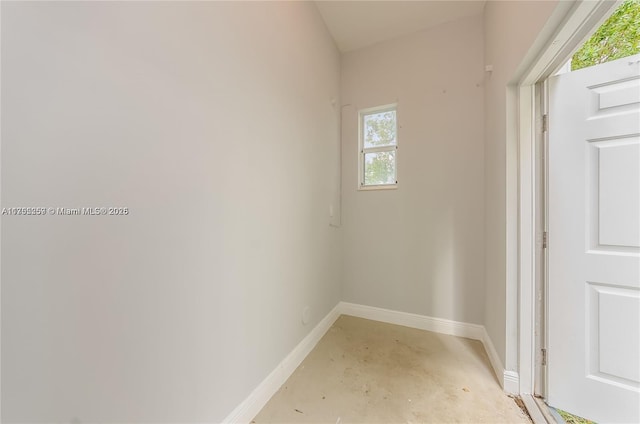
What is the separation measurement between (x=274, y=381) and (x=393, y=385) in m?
0.81

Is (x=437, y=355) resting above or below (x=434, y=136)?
below

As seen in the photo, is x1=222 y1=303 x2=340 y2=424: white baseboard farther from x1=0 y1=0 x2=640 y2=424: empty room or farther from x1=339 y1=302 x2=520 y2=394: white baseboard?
x1=339 y1=302 x2=520 y2=394: white baseboard

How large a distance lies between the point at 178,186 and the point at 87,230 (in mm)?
330

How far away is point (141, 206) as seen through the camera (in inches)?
33.6

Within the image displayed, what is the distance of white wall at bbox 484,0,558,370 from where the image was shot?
1.38 metres

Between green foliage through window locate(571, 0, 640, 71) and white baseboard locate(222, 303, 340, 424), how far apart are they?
8.61ft

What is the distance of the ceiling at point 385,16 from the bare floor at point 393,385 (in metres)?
3.02

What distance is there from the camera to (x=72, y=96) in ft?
2.25

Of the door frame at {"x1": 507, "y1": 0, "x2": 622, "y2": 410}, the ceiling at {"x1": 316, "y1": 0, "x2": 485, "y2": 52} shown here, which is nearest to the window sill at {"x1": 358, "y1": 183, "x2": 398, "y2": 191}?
→ the door frame at {"x1": 507, "y1": 0, "x2": 622, "y2": 410}

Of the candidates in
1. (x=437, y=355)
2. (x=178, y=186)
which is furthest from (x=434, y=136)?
(x=178, y=186)

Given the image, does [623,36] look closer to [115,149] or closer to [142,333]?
[115,149]

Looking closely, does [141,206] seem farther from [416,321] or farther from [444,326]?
[444,326]

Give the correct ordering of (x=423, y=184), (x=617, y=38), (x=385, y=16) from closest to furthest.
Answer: (x=617, y=38), (x=385, y=16), (x=423, y=184)

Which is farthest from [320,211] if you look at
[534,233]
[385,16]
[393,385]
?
[385,16]
